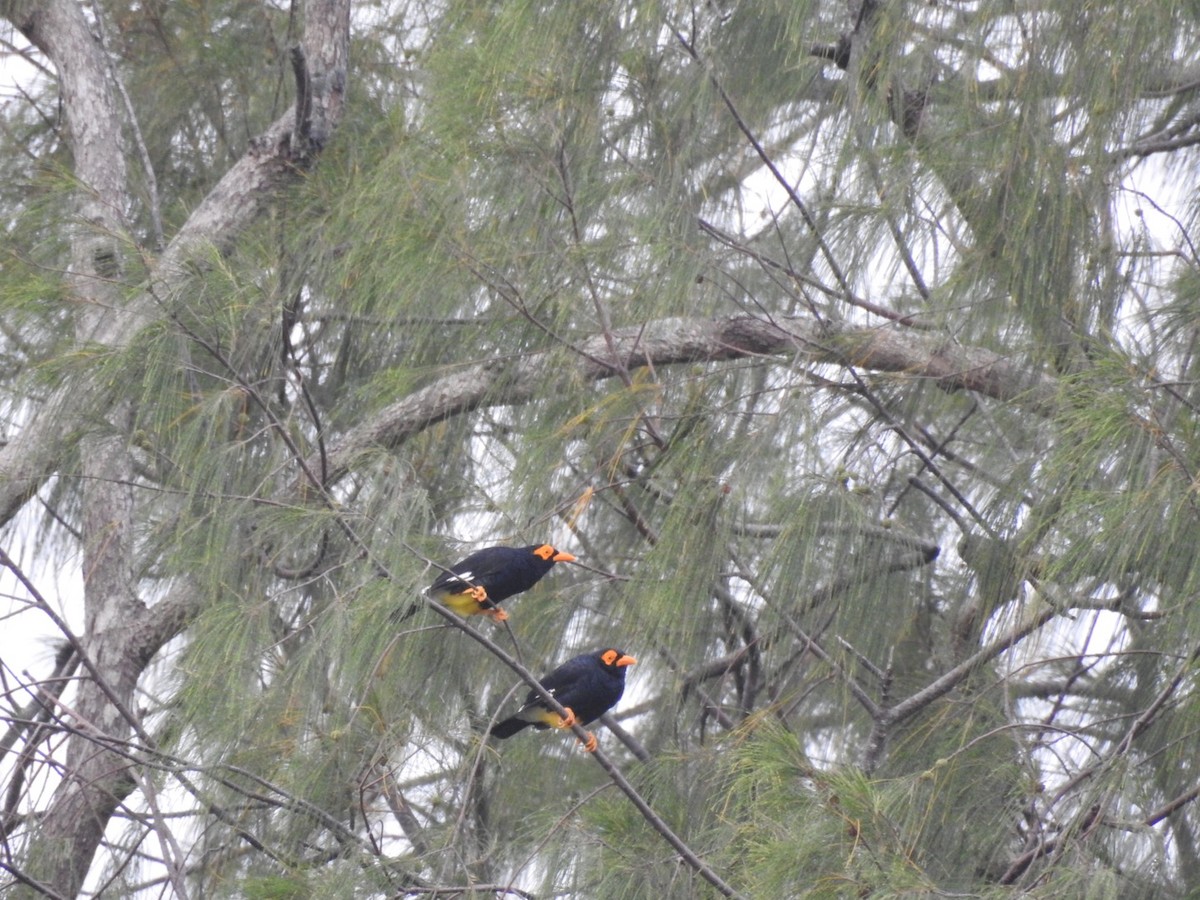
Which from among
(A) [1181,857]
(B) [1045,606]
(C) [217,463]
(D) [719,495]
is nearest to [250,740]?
(C) [217,463]

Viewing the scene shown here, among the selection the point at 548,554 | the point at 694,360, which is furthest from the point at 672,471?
the point at 694,360

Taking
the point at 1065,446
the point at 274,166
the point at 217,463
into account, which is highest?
the point at 274,166

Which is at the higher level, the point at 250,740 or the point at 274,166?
the point at 274,166

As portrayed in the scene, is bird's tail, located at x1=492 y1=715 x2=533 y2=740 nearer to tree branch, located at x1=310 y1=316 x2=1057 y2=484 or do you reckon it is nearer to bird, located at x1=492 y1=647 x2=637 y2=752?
bird, located at x1=492 y1=647 x2=637 y2=752

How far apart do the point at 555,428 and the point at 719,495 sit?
17.1 inches

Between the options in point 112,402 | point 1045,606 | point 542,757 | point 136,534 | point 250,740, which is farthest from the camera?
point 542,757

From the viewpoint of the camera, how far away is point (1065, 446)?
199 cm

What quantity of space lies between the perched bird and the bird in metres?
0.25

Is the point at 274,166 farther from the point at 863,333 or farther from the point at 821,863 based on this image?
the point at 821,863

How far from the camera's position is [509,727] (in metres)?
2.83

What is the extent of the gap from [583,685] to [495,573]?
0.38 m

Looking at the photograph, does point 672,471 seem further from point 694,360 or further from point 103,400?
point 103,400

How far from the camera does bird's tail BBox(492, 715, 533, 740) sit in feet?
9.15

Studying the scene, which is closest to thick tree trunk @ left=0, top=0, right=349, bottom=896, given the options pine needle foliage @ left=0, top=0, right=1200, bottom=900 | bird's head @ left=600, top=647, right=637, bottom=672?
pine needle foliage @ left=0, top=0, right=1200, bottom=900
